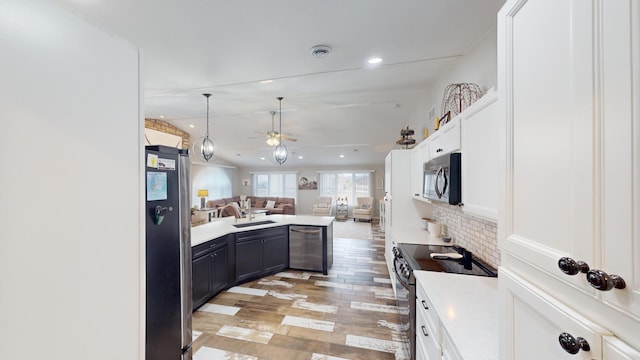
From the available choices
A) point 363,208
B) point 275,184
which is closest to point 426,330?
point 363,208

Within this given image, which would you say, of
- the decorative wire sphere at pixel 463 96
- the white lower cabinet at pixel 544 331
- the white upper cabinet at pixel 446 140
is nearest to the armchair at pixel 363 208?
the white upper cabinet at pixel 446 140

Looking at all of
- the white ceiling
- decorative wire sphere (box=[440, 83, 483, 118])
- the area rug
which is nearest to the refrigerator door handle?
the white ceiling

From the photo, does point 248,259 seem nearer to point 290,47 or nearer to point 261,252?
point 261,252

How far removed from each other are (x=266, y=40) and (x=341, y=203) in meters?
8.88

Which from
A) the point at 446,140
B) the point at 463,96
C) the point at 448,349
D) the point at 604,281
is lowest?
the point at 448,349

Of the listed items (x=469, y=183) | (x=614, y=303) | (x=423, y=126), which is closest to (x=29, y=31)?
(x=614, y=303)

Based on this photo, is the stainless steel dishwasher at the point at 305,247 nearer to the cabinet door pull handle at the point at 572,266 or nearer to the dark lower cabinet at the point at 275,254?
the dark lower cabinet at the point at 275,254

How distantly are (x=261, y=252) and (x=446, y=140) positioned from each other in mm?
2995

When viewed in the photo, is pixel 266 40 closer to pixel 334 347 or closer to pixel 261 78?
pixel 261 78

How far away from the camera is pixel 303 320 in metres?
2.65

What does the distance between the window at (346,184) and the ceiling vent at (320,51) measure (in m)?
8.32

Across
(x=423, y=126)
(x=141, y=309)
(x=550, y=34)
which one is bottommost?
(x=141, y=309)

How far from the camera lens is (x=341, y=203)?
35.0 feet

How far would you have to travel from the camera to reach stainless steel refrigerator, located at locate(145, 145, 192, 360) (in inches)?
54.6
